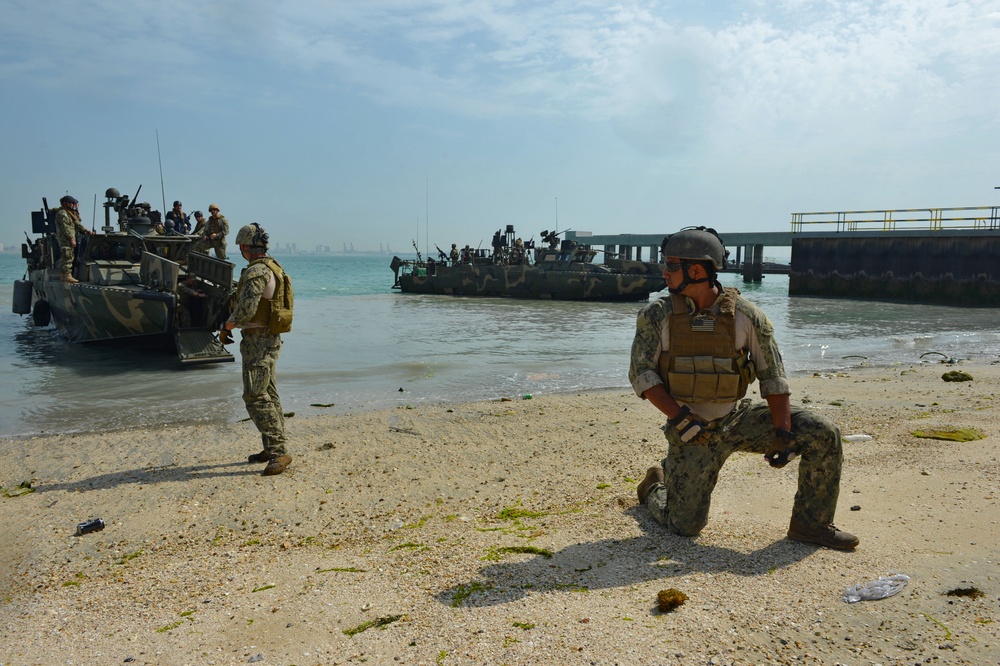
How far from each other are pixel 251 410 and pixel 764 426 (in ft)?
A: 11.0

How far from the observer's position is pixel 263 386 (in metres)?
5.03

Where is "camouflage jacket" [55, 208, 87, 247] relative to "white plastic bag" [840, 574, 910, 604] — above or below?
above

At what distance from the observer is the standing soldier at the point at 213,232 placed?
11.8m

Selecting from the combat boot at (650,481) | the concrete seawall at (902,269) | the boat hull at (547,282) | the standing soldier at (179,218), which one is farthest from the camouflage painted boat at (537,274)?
the combat boot at (650,481)

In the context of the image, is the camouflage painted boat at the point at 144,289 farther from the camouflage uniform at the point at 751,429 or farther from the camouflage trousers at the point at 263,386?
the camouflage uniform at the point at 751,429

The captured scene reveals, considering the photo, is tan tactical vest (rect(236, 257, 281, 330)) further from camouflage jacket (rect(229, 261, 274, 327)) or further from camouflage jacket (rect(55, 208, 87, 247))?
camouflage jacket (rect(55, 208, 87, 247))

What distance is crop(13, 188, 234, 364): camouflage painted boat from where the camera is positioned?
10859 mm

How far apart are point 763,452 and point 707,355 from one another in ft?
1.75

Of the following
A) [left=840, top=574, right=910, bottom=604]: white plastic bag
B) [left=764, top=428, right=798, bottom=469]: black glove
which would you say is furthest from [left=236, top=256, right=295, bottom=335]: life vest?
[left=840, top=574, right=910, bottom=604]: white plastic bag

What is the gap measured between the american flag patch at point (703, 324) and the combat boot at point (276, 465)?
3.12 meters

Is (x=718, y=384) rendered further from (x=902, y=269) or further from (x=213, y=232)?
(x=902, y=269)

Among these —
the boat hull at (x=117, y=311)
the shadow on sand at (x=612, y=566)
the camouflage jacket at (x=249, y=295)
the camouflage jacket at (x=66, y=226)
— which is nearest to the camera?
the shadow on sand at (x=612, y=566)

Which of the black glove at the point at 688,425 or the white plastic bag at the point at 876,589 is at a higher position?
the black glove at the point at 688,425

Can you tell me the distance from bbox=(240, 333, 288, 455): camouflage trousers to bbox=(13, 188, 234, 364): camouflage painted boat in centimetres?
583
